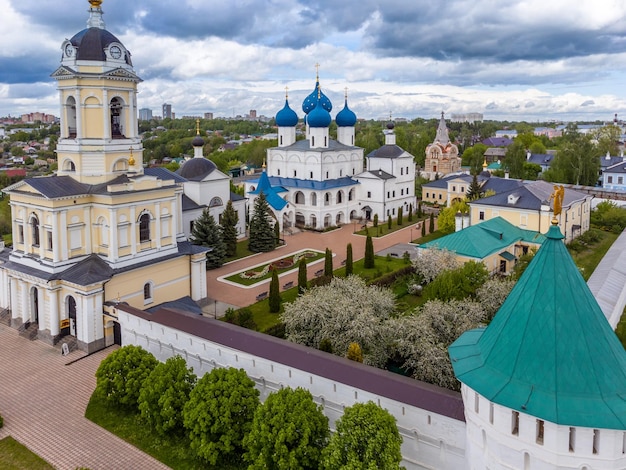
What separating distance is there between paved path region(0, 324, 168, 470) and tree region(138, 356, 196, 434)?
849 millimetres

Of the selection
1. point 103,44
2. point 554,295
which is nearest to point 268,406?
point 554,295

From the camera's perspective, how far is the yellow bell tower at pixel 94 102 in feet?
60.9

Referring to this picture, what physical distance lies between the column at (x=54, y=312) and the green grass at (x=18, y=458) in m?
5.35

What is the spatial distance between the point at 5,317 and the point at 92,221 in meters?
5.33

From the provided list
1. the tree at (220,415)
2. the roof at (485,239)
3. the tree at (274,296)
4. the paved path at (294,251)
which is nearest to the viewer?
the tree at (220,415)

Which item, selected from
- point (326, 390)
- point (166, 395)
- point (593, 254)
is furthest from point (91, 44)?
point (593, 254)

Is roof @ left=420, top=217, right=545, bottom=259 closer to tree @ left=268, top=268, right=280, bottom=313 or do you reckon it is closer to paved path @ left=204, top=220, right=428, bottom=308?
paved path @ left=204, top=220, right=428, bottom=308

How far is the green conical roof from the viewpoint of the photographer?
7.64m

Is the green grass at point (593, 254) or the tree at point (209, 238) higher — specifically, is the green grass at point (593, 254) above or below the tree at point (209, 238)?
below

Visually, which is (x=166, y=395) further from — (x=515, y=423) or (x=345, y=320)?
(x=515, y=423)

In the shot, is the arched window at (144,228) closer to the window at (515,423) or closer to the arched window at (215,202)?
the arched window at (215,202)

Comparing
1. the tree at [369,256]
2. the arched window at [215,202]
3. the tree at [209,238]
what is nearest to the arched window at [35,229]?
the tree at [209,238]

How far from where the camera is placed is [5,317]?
1977 cm

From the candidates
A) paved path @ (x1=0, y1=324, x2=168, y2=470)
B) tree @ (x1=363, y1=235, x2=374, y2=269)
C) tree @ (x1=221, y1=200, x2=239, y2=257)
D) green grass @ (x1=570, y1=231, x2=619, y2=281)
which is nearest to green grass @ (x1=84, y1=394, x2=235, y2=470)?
paved path @ (x1=0, y1=324, x2=168, y2=470)
